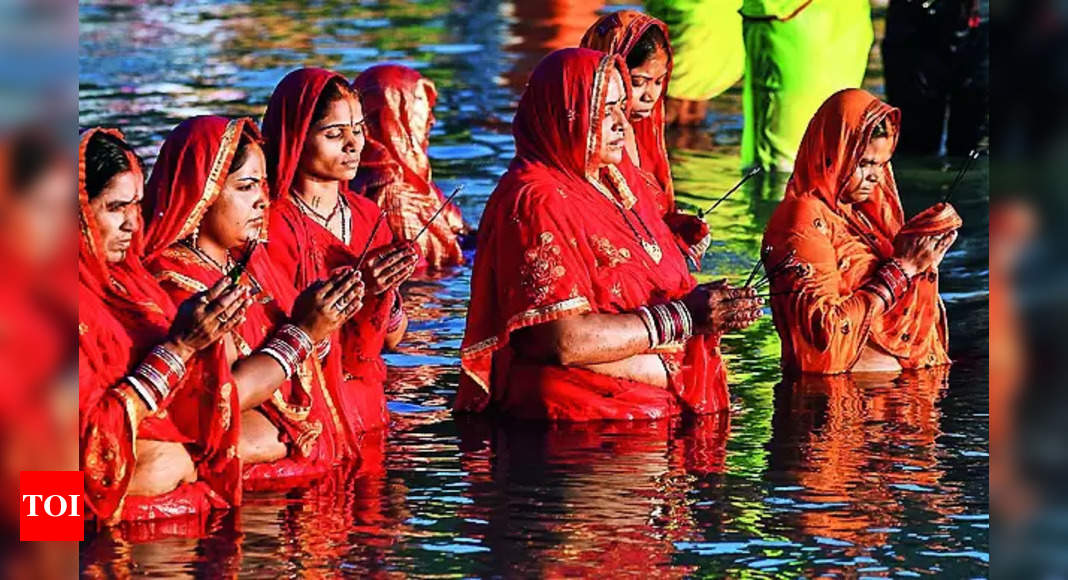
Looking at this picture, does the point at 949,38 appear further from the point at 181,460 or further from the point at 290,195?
the point at 181,460

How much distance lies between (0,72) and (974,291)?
296 inches

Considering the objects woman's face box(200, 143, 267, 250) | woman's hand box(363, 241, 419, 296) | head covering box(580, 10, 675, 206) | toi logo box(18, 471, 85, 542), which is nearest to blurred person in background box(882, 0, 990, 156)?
head covering box(580, 10, 675, 206)

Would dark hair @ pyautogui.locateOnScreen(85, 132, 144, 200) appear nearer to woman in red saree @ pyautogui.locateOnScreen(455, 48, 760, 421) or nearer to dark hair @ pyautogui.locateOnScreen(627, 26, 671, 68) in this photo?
woman in red saree @ pyautogui.locateOnScreen(455, 48, 760, 421)

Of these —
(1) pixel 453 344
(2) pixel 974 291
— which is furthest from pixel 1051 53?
(2) pixel 974 291

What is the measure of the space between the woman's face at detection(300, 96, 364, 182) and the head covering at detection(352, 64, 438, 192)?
10.4 ft

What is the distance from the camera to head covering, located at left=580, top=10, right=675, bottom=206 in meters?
8.02

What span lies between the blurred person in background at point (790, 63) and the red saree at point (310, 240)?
6.02 meters

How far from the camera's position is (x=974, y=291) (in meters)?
9.70

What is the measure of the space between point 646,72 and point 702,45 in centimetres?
631

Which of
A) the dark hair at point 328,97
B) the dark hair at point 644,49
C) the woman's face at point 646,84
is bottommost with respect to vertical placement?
the dark hair at point 328,97

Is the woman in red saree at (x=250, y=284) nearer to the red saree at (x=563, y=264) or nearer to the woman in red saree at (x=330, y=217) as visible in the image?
Result: the woman in red saree at (x=330, y=217)

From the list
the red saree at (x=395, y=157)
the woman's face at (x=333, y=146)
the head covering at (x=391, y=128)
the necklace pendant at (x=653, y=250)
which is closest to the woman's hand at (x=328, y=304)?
the woman's face at (x=333, y=146)

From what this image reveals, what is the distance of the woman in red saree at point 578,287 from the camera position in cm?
674

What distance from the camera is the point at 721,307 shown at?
6.80 metres
